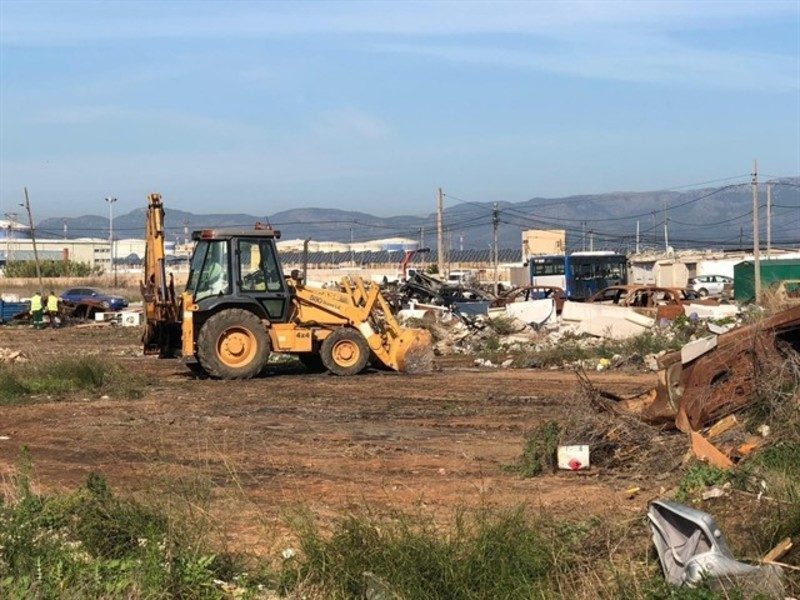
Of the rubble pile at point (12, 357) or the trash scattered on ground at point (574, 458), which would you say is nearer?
the trash scattered on ground at point (574, 458)

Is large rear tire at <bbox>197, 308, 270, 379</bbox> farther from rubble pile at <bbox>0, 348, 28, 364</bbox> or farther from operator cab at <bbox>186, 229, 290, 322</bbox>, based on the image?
rubble pile at <bbox>0, 348, 28, 364</bbox>

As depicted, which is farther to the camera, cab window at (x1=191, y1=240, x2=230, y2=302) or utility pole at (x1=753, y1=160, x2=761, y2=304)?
utility pole at (x1=753, y1=160, x2=761, y2=304)

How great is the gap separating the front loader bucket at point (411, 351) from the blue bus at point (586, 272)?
3078 centimetres

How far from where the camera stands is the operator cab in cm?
1994

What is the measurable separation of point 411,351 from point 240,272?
3417 mm

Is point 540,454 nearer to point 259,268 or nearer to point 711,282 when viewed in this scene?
point 259,268

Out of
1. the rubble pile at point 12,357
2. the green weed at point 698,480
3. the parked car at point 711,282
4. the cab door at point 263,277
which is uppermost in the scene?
the cab door at point 263,277

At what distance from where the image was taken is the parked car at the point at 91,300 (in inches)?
1834

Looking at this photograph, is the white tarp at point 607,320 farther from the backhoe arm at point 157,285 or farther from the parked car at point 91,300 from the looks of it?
the parked car at point 91,300

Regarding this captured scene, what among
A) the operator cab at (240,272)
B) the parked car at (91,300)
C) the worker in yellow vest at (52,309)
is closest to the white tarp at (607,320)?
the operator cab at (240,272)

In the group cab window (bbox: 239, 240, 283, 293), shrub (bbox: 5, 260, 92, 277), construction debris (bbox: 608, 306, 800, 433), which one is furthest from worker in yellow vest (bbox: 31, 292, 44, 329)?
shrub (bbox: 5, 260, 92, 277)

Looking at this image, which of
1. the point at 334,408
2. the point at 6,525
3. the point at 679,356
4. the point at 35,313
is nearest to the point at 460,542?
the point at 6,525

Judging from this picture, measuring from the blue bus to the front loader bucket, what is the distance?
101ft

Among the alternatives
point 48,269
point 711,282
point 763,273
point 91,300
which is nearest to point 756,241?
point 763,273
